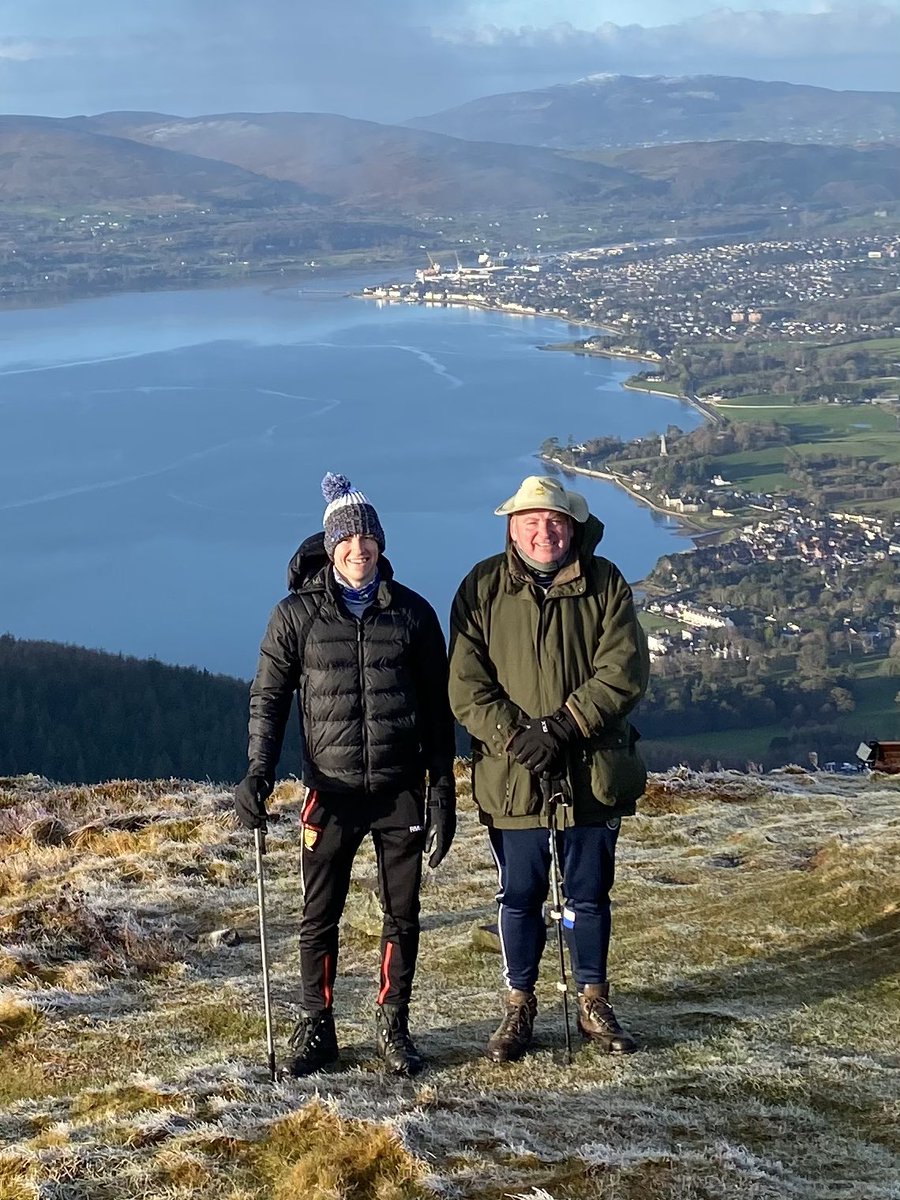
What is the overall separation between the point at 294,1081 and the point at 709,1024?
1692 millimetres

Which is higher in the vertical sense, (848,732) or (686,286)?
(686,286)

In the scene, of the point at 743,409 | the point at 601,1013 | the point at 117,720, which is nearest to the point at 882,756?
the point at 601,1013

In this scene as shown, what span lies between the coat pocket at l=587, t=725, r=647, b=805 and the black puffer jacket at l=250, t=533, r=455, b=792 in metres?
0.53

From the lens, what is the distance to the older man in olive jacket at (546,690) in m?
4.77

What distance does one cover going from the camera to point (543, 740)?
4.71 meters

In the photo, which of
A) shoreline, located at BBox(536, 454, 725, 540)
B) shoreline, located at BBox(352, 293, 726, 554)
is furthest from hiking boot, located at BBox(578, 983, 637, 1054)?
shoreline, located at BBox(536, 454, 725, 540)

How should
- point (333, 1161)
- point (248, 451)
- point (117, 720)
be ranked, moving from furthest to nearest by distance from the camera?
point (248, 451) → point (117, 720) → point (333, 1161)

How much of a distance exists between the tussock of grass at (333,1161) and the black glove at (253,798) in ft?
3.43

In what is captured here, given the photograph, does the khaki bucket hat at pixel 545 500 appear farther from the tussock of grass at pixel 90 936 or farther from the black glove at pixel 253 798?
the tussock of grass at pixel 90 936

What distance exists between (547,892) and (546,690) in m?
0.76

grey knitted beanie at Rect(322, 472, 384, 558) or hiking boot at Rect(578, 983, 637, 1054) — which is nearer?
grey knitted beanie at Rect(322, 472, 384, 558)

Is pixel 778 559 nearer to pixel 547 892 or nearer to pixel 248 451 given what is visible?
pixel 248 451

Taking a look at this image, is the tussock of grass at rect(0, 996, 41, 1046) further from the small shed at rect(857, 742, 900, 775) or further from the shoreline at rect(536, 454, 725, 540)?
the shoreline at rect(536, 454, 725, 540)

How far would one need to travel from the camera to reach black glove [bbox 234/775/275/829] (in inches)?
192
